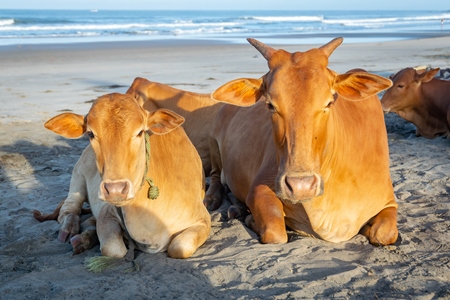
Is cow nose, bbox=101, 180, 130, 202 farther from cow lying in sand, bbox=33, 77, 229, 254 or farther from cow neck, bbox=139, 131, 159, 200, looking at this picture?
cow lying in sand, bbox=33, 77, 229, 254

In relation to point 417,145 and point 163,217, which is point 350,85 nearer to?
point 163,217

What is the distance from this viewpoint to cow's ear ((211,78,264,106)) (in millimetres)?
4703

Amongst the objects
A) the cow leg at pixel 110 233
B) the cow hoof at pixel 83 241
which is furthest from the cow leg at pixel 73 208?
the cow leg at pixel 110 233

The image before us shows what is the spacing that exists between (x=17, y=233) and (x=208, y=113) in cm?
317

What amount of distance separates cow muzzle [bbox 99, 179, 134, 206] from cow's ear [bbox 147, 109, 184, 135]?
0.69m

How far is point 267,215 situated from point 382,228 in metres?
0.94

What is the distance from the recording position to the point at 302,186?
4055mm

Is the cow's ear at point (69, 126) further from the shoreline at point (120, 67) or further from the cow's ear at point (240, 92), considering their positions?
the shoreline at point (120, 67)

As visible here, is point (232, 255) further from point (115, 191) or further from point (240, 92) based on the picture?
point (240, 92)

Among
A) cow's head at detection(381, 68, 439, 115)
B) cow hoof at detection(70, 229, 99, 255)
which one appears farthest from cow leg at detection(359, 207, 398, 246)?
cow's head at detection(381, 68, 439, 115)

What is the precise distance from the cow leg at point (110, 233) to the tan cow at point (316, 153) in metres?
1.14

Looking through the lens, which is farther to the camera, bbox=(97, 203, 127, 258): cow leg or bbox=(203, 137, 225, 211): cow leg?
bbox=(203, 137, 225, 211): cow leg

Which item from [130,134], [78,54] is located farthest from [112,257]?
[78,54]

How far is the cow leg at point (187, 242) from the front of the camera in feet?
15.6
